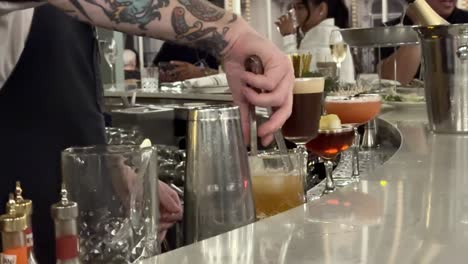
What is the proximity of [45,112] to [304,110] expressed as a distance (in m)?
0.59

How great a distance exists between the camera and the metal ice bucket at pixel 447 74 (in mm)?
1733

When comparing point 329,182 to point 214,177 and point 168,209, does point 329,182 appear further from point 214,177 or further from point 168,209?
point 214,177

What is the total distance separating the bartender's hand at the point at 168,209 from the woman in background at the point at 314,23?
3.09 m

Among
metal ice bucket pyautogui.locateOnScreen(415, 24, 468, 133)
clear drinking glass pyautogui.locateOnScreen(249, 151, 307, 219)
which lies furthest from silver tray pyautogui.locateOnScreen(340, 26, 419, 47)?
clear drinking glass pyautogui.locateOnScreen(249, 151, 307, 219)

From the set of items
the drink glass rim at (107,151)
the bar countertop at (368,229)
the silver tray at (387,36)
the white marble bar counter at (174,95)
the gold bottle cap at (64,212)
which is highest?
the silver tray at (387,36)

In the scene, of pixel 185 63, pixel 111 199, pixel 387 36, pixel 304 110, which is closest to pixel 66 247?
pixel 111 199

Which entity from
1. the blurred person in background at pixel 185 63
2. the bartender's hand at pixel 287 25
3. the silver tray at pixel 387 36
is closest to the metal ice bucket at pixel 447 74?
the silver tray at pixel 387 36

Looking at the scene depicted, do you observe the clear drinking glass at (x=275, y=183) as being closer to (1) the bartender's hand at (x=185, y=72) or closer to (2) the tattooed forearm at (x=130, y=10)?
(2) the tattooed forearm at (x=130, y=10)

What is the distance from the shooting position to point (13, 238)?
0.72 metres

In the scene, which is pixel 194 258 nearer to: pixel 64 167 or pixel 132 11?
pixel 64 167

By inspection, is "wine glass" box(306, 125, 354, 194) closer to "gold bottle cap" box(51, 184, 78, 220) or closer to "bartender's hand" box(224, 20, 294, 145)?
"bartender's hand" box(224, 20, 294, 145)

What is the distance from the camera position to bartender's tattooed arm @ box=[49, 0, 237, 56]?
39.3 inches

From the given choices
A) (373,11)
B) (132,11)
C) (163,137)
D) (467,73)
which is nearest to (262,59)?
(132,11)

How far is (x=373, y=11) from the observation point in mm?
7707
